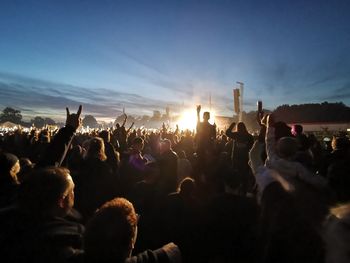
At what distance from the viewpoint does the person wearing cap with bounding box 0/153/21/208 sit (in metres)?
3.69

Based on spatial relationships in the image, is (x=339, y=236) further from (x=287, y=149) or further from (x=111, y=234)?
(x=287, y=149)

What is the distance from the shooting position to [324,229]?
1.66 metres

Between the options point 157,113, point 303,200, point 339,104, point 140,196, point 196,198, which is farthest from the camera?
point 157,113

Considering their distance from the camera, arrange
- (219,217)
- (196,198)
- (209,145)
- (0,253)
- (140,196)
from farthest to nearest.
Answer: (209,145), (140,196), (196,198), (219,217), (0,253)

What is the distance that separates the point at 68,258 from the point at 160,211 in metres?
2.27

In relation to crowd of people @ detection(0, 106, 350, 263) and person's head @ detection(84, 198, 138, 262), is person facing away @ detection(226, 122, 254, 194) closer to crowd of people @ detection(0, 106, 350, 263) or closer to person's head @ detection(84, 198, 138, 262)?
crowd of people @ detection(0, 106, 350, 263)

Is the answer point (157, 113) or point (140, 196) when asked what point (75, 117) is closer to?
point (140, 196)

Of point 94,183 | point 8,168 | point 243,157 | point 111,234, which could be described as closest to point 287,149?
point 111,234

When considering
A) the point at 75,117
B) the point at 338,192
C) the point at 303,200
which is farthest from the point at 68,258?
the point at 338,192

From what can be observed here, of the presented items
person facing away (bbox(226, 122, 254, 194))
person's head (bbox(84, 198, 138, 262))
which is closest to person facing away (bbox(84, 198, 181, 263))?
person's head (bbox(84, 198, 138, 262))

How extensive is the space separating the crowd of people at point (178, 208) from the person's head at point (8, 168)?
11mm

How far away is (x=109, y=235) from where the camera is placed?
2051 mm

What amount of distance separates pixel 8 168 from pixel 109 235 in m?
2.41

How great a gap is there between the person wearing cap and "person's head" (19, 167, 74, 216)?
1.48m
